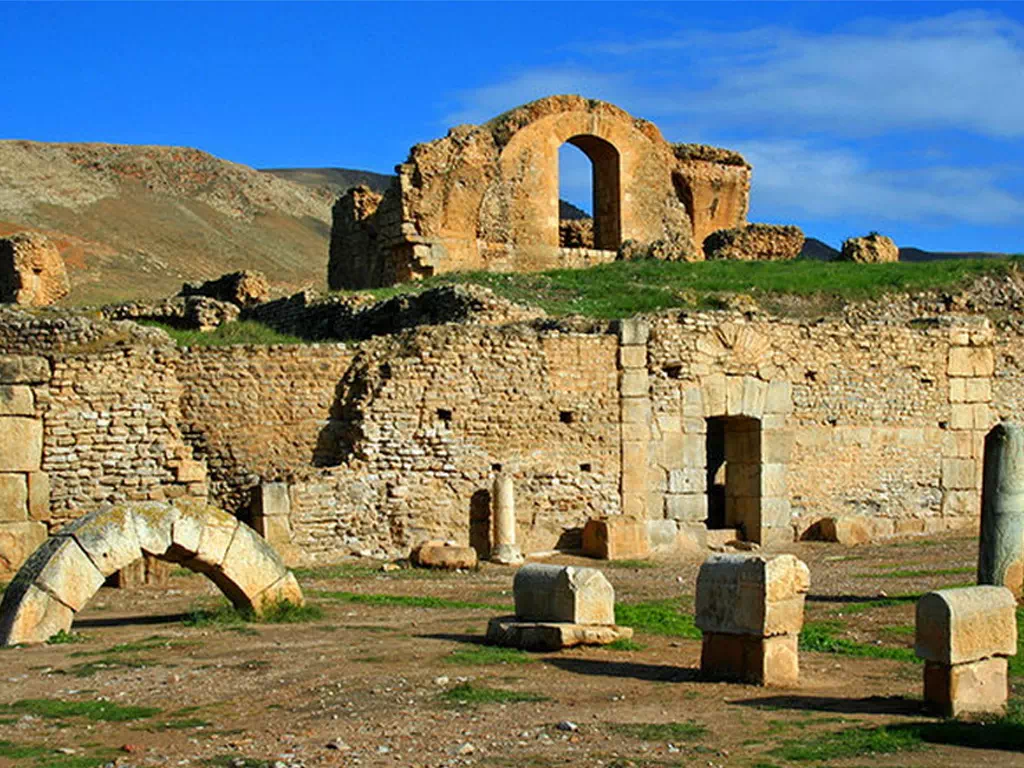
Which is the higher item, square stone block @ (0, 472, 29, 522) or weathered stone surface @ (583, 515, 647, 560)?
square stone block @ (0, 472, 29, 522)

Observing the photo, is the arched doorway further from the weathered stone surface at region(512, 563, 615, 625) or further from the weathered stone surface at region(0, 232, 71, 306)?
the weathered stone surface at region(512, 563, 615, 625)

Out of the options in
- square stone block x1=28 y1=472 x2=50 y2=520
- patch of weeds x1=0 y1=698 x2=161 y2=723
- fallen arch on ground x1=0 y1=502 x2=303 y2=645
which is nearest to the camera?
patch of weeds x1=0 y1=698 x2=161 y2=723

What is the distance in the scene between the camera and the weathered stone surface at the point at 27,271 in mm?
29609

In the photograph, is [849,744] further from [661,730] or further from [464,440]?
[464,440]

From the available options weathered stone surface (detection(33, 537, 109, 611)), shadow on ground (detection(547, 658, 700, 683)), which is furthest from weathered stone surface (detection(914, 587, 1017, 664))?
weathered stone surface (detection(33, 537, 109, 611))

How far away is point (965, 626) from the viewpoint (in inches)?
354

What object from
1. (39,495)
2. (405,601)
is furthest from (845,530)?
(39,495)

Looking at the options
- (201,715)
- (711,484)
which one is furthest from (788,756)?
(711,484)

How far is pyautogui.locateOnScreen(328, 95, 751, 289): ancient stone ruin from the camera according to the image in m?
28.4

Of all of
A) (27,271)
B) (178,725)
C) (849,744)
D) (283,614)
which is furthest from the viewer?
(27,271)

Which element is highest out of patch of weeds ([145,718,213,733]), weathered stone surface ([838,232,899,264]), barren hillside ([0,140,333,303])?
barren hillside ([0,140,333,303])

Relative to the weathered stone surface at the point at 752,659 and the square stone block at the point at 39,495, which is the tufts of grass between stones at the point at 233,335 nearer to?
the square stone block at the point at 39,495

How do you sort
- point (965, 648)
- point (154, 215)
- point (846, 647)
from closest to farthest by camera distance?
1. point (965, 648)
2. point (846, 647)
3. point (154, 215)

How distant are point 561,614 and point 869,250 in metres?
20.8
